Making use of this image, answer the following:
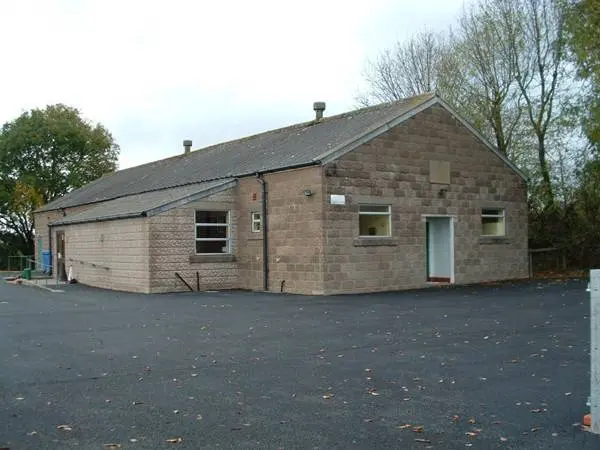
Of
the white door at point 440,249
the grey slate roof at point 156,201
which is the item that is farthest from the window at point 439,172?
the grey slate roof at point 156,201

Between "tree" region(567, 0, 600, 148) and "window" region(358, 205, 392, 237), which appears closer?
"window" region(358, 205, 392, 237)

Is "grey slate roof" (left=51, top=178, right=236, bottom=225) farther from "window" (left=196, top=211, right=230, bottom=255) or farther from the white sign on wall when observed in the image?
the white sign on wall

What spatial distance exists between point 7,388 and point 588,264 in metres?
25.3

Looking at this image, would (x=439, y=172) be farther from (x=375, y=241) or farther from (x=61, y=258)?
(x=61, y=258)

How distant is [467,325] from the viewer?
12281mm

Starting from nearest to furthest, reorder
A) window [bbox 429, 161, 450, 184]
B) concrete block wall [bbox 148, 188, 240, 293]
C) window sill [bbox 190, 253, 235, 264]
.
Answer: concrete block wall [bbox 148, 188, 240, 293] < window sill [bbox 190, 253, 235, 264] < window [bbox 429, 161, 450, 184]

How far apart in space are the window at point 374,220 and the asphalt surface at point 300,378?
570cm

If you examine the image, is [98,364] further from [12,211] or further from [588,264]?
[12,211]

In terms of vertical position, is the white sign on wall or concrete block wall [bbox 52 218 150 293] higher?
the white sign on wall

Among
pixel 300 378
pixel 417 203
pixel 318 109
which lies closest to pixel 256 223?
pixel 417 203

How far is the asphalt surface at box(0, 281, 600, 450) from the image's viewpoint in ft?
18.4

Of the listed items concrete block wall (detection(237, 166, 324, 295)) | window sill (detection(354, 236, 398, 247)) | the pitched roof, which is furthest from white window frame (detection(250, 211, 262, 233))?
window sill (detection(354, 236, 398, 247))

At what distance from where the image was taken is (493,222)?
24594mm

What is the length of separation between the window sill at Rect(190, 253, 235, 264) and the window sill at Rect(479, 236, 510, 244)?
8692 mm
